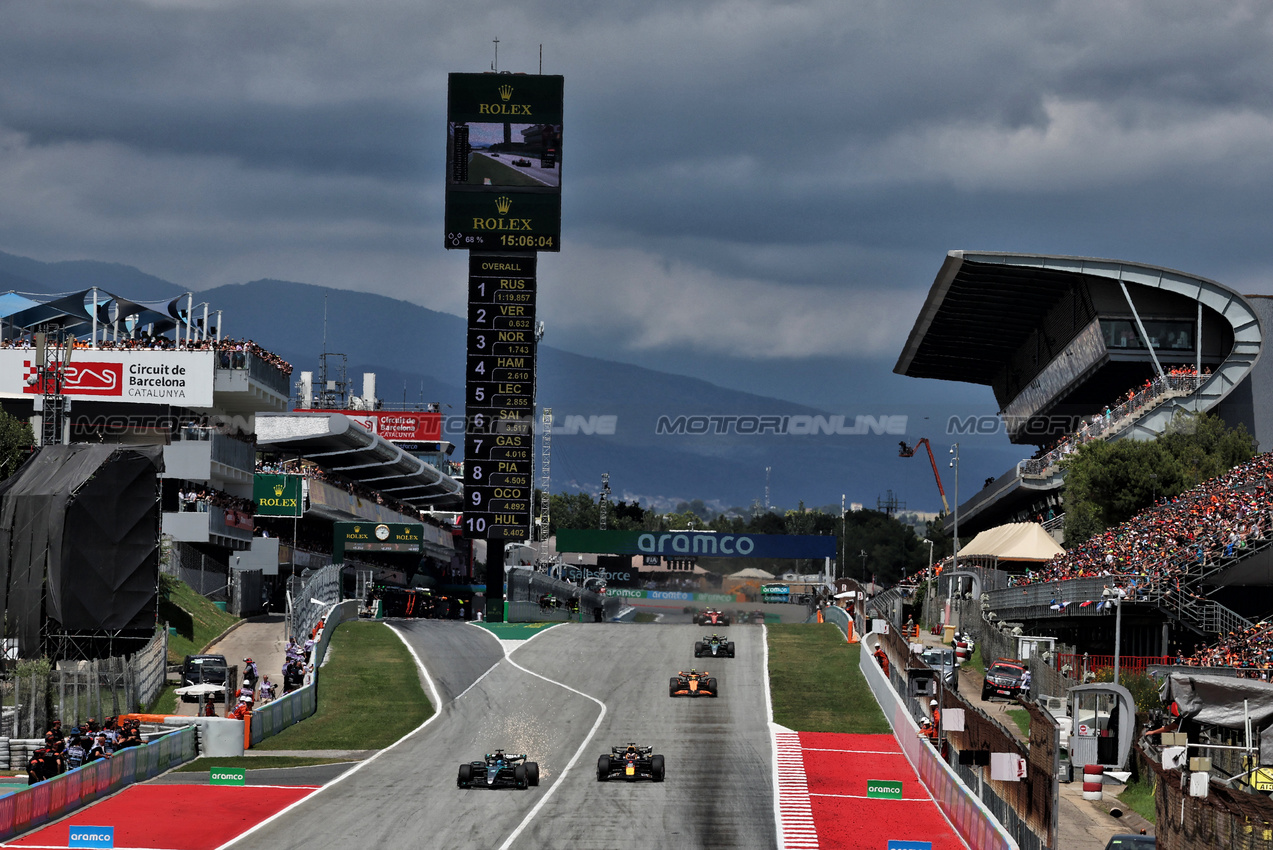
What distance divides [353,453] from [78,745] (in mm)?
61136

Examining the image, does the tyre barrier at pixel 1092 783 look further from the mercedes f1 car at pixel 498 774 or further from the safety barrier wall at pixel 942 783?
the mercedes f1 car at pixel 498 774

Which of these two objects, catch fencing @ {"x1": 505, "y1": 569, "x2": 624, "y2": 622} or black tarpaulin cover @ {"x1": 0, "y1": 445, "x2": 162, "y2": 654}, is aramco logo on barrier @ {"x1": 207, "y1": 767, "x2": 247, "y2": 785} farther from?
catch fencing @ {"x1": 505, "y1": 569, "x2": 624, "y2": 622}

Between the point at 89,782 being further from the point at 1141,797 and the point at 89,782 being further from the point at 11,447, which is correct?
the point at 11,447

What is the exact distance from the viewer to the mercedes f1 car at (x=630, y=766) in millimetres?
31500

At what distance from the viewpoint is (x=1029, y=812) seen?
2370cm

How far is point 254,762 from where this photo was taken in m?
34.9

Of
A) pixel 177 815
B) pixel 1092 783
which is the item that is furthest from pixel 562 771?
pixel 1092 783

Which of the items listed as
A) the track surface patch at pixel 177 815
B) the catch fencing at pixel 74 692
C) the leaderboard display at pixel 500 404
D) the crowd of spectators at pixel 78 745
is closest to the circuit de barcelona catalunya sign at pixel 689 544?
the leaderboard display at pixel 500 404

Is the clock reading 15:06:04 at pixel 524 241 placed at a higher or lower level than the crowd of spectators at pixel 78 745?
higher

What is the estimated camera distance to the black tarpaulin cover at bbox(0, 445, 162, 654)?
4244 centimetres

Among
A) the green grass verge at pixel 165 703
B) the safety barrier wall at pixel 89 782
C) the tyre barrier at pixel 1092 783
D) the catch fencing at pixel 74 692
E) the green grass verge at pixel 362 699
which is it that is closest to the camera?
the safety barrier wall at pixel 89 782

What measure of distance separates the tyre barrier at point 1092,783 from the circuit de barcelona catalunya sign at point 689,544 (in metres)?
68.9

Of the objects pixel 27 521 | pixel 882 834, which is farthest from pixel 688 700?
pixel 27 521

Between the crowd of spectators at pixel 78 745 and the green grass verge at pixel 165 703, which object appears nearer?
the crowd of spectators at pixel 78 745
